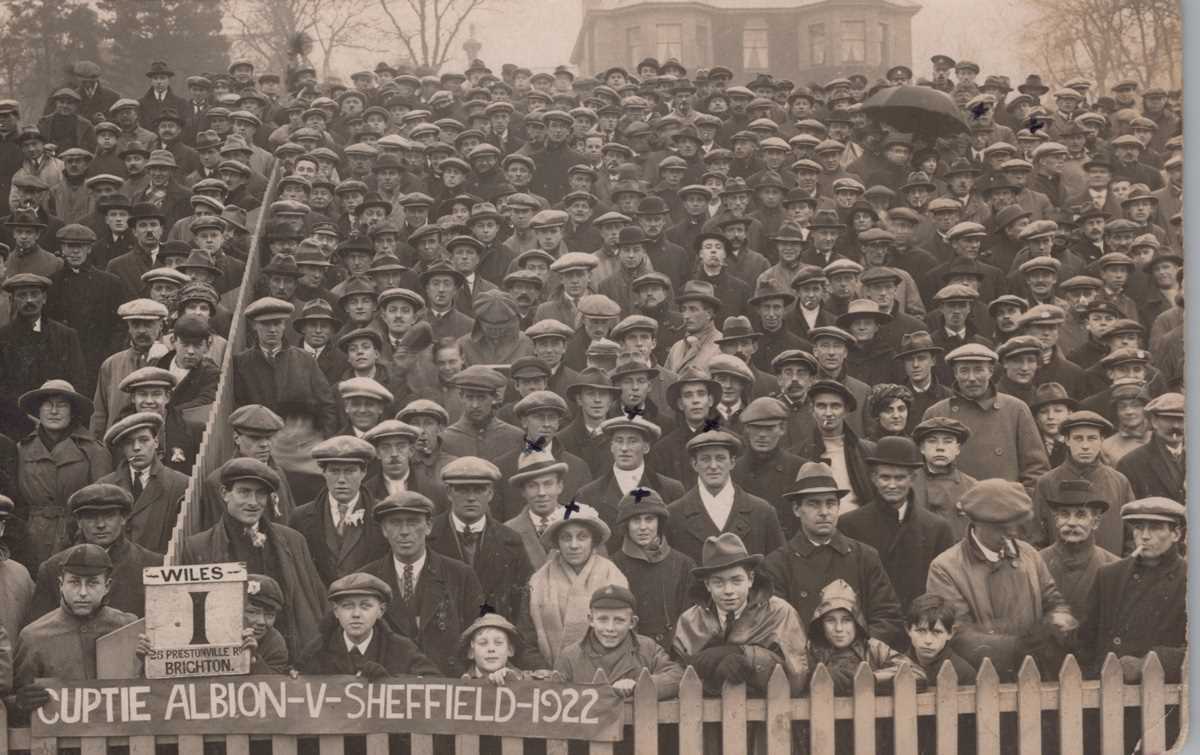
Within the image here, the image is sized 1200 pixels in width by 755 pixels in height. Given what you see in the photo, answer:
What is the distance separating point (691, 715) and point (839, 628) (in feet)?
2.15

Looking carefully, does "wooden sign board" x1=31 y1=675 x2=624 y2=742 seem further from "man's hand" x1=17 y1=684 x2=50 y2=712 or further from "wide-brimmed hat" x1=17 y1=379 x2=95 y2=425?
"wide-brimmed hat" x1=17 y1=379 x2=95 y2=425

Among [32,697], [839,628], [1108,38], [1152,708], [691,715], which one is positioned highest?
[1108,38]

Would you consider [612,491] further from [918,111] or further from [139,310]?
[918,111]

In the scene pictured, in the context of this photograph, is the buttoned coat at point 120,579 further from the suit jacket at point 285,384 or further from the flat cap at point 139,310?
the flat cap at point 139,310

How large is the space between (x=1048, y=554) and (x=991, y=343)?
1.05 m

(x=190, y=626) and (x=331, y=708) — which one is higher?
(x=190, y=626)

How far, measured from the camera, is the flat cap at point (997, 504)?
17.7 ft

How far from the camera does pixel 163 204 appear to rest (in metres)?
6.61

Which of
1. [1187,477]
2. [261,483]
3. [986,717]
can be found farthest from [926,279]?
[261,483]

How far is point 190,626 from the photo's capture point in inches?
205

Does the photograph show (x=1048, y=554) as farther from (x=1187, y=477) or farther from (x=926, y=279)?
(x=926, y=279)

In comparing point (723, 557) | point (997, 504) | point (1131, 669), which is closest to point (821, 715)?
point (723, 557)

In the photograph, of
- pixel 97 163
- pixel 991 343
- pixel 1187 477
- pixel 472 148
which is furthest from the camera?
pixel 472 148

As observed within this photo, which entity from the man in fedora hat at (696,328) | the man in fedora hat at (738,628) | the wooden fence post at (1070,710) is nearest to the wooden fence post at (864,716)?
the man in fedora hat at (738,628)
